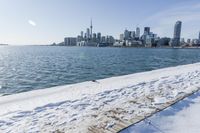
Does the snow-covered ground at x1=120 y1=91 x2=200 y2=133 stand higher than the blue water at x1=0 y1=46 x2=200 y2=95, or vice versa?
the snow-covered ground at x1=120 y1=91 x2=200 y2=133

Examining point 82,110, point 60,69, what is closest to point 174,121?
point 82,110

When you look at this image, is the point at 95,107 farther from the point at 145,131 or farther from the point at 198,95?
the point at 198,95

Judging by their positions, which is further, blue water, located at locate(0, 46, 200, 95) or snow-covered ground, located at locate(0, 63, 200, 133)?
blue water, located at locate(0, 46, 200, 95)

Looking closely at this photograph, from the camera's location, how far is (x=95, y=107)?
679cm

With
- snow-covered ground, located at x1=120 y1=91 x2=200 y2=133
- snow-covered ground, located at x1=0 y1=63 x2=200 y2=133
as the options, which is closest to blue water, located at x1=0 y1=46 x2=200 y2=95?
snow-covered ground, located at x1=0 y1=63 x2=200 y2=133

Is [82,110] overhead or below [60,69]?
overhead

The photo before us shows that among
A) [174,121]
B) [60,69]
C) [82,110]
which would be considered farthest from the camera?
[60,69]

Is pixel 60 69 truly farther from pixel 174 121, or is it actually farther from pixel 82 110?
pixel 174 121

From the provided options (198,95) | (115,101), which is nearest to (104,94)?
(115,101)

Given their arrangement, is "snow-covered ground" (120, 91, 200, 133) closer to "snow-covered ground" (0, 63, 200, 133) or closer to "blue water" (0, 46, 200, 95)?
"snow-covered ground" (0, 63, 200, 133)

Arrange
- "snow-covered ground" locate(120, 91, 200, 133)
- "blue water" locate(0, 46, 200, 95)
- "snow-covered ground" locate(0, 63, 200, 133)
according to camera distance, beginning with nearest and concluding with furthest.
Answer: "snow-covered ground" locate(120, 91, 200, 133) < "snow-covered ground" locate(0, 63, 200, 133) < "blue water" locate(0, 46, 200, 95)

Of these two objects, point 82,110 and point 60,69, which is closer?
point 82,110

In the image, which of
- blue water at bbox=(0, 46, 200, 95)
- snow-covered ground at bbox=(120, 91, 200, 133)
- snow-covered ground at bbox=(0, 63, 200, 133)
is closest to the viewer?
snow-covered ground at bbox=(120, 91, 200, 133)

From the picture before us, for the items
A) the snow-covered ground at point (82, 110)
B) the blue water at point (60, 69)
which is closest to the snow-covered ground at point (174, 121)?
the snow-covered ground at point (82, 110)
